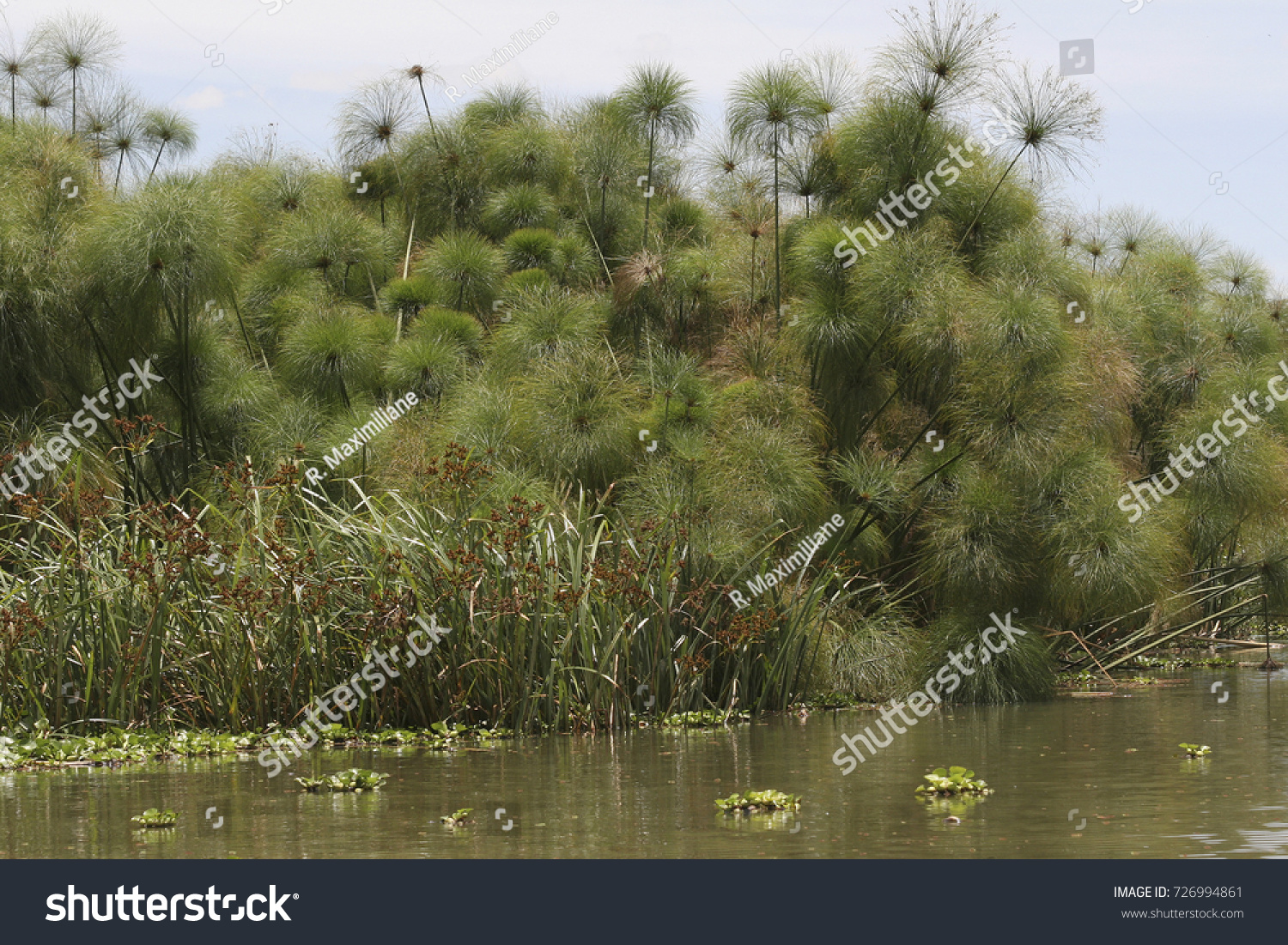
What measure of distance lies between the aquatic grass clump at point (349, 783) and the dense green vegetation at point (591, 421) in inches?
67.0

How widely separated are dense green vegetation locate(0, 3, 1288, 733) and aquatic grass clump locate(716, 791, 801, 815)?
2621mm

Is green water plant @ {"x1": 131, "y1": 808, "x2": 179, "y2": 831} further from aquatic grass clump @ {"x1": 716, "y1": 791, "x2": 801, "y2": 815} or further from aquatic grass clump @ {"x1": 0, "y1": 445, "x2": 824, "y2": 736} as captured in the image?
aquatic grass clump @ {"x1": 0, "y1": 445, "x2": 824, "y2": 736}

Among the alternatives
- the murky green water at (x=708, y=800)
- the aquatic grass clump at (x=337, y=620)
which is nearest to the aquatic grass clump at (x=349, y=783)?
the murky green water at (x=708, y=800)

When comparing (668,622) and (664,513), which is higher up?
(664,513)

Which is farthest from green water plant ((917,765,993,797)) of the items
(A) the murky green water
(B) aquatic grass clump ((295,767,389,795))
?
(B) aquatic grass clump ((295,767,389,795))

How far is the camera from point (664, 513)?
942 cm

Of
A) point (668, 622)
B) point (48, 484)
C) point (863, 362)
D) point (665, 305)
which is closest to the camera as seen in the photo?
Answer: point (668, 622)

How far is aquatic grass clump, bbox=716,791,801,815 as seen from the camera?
5457 mm

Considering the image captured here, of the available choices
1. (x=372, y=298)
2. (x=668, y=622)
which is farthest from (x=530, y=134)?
(x=668, y=622)

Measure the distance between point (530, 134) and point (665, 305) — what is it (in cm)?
258

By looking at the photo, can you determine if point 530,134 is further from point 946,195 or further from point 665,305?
point 946,195

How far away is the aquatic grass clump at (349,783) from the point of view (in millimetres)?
6113

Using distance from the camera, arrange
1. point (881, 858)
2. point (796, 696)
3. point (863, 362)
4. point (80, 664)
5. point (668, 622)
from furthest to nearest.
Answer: point (863, 362) < point (796, 696) < point (668, 622) < point (80, 664) < point (881, 858)


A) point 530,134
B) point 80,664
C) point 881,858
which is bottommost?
point 881,858
